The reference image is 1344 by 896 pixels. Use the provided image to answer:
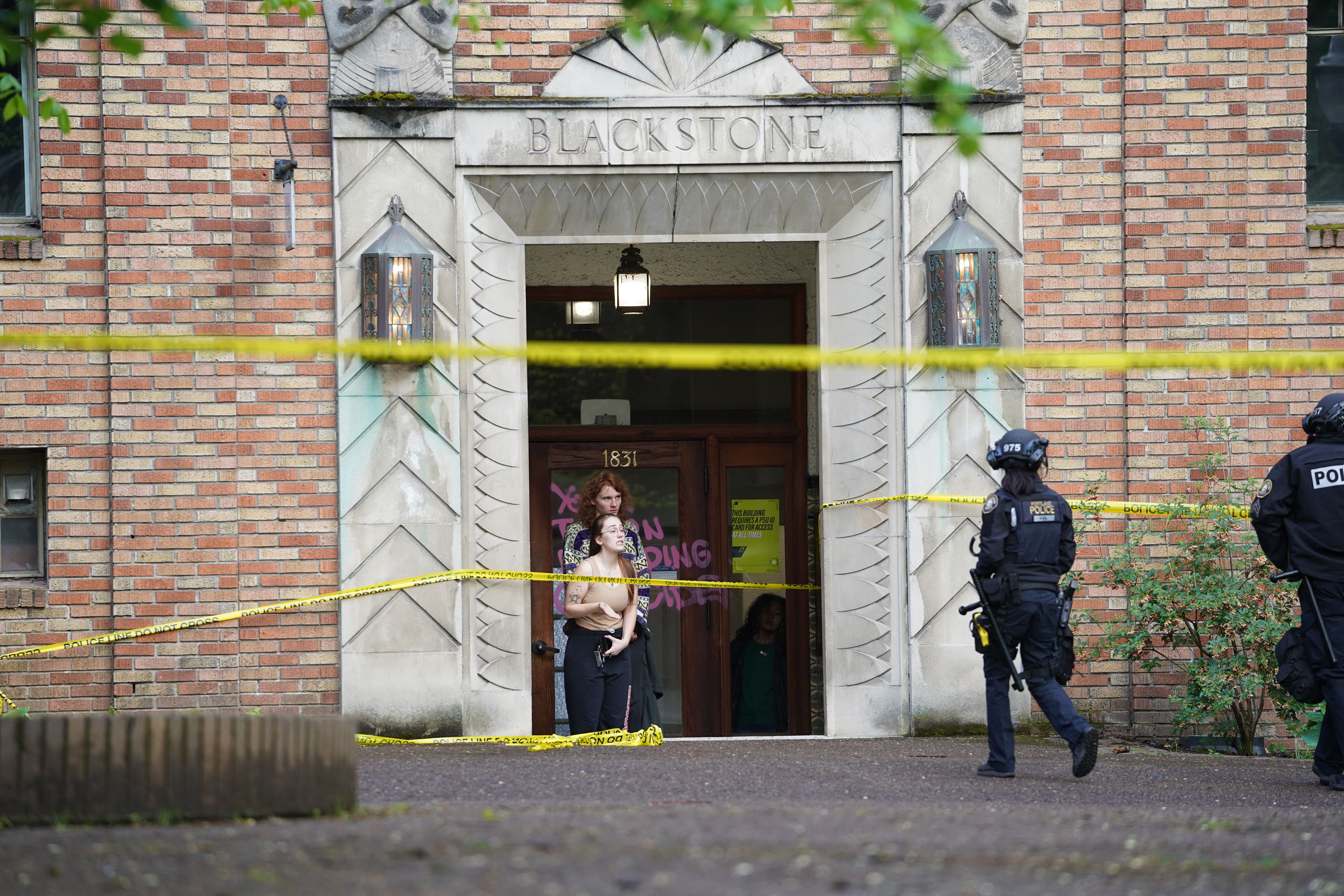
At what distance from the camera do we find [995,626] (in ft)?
22.5

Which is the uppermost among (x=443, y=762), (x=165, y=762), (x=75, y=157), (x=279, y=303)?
(x=75, y=157)

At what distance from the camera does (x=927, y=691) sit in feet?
28.0

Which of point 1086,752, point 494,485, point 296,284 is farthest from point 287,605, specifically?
point 1086,752

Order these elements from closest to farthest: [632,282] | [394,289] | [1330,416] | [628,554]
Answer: [1330,416]
[394,289]
[628,554]
[632,282]

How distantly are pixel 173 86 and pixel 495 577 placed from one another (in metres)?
3.45

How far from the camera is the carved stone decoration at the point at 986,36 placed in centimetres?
859

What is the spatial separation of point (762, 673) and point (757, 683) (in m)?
0.08

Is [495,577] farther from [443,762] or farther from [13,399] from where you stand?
[13,399]

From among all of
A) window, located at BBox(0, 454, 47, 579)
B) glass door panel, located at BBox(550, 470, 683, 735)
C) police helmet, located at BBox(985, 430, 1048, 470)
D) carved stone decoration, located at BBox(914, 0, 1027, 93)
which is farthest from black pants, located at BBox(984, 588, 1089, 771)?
window, located at BBox(0, 454, 47, 579)

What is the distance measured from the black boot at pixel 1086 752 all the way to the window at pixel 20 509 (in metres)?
6.01

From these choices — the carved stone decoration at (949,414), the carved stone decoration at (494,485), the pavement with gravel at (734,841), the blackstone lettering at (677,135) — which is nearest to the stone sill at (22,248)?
the carved stone decoration at (494,485)

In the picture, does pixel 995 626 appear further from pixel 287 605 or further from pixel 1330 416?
pixel 287 605

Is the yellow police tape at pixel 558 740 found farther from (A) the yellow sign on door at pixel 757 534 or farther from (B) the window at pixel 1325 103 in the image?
(B) the window at pixel 1325 103

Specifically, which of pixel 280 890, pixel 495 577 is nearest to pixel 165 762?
pixel 280 890
